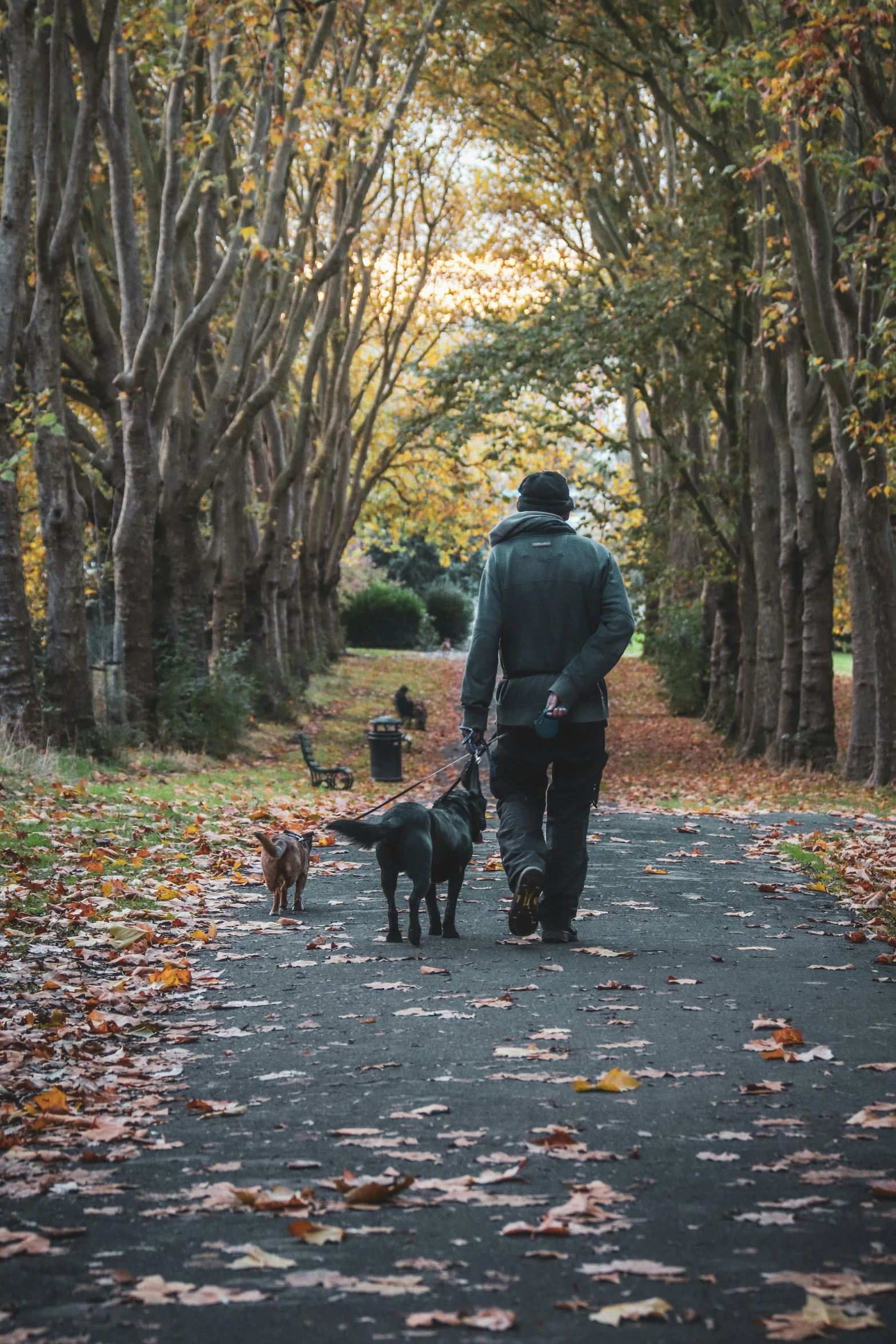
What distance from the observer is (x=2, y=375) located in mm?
14305

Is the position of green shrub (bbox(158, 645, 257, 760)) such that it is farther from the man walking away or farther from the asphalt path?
the man walking away

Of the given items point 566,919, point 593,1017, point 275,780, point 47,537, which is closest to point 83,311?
point 47,537

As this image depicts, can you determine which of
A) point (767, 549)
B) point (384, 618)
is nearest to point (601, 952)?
point (767, 549)

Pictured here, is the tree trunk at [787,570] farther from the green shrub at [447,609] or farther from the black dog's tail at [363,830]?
the green shrub at [447,609]

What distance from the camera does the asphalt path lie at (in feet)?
10.2

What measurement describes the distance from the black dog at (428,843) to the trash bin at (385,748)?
10514 millimetres

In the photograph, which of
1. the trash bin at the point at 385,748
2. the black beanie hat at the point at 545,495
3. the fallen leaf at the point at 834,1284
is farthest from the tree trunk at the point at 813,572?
the fallen leaf at the point at 834,1284

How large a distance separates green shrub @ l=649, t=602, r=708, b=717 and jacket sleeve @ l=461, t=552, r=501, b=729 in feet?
76.2

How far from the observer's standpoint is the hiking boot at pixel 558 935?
7238 mm

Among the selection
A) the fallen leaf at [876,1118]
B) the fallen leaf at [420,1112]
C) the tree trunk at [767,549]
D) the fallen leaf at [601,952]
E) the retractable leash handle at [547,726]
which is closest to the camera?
the fallen leaf at [876,1118]

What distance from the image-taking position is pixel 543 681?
22.8ft

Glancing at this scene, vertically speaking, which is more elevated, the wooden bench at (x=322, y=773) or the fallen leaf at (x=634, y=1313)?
the wooden bench at (x=322, y=773)

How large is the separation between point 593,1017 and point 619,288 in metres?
17.3

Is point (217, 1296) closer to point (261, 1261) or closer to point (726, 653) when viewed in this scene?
point (261, 1261)
